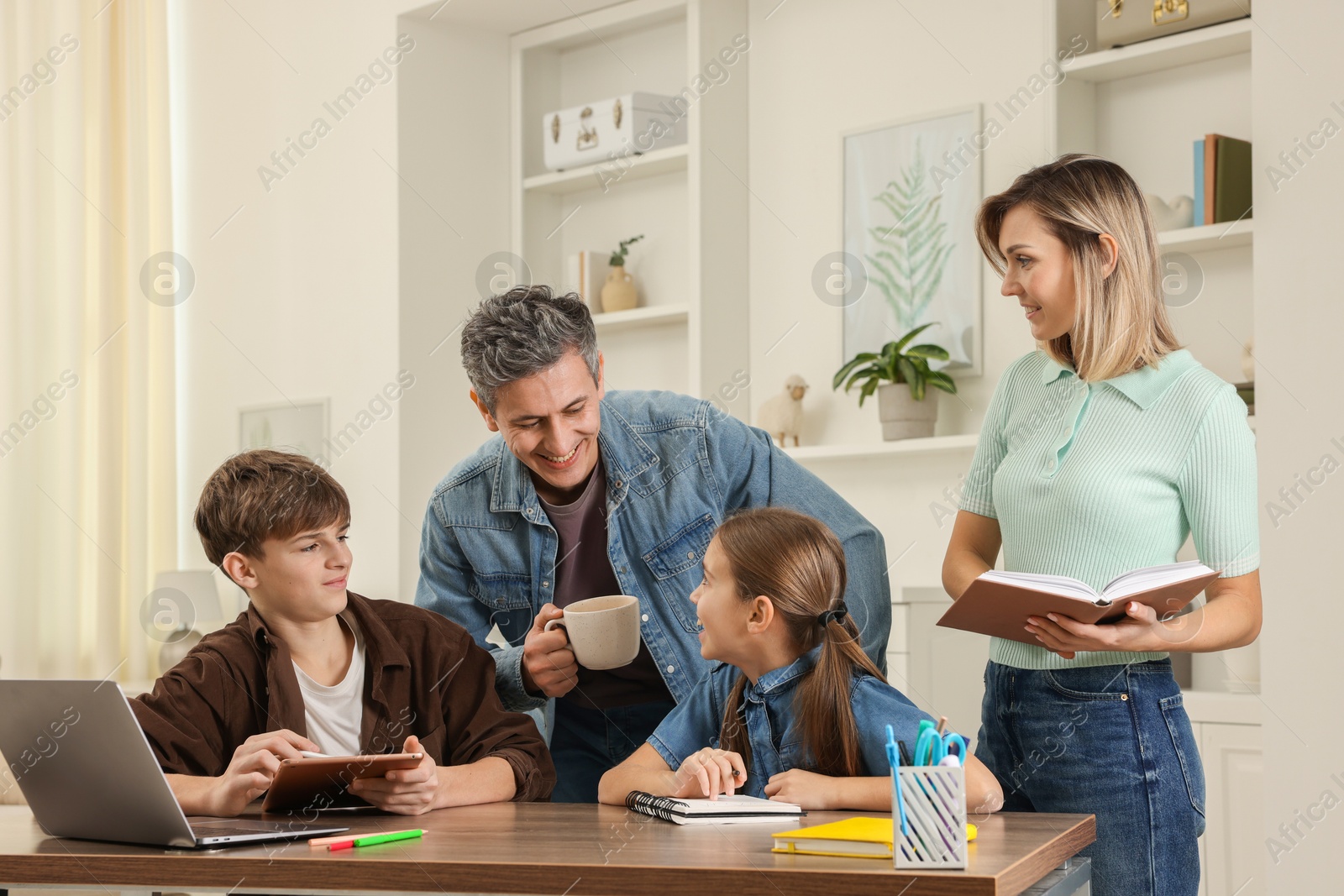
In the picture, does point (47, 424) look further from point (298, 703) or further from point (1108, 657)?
point (1108, 657)

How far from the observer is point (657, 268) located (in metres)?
4.48

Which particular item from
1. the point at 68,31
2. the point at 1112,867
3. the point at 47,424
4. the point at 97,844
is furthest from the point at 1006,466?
the point at 68,31

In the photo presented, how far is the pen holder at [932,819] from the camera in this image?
3.53 feet

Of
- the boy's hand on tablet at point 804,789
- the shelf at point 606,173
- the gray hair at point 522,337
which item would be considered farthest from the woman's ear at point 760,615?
the shelf at point 606,173

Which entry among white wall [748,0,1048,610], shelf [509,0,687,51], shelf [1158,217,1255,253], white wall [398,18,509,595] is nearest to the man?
shelf [1158,217,1255,253]

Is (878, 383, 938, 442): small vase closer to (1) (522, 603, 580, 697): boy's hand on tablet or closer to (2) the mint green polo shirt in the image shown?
(2) the mint green polo shirt

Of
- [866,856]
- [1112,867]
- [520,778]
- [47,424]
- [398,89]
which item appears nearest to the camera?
[866,856]

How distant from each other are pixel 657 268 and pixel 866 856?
11.4 ft

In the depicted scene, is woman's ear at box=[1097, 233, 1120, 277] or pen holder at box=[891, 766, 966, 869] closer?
pen holder at box=[891, 766, 966, 869]

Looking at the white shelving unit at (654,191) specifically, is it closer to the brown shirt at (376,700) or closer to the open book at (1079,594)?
the brown shirt at (376,700)

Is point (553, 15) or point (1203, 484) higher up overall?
point (553, 15)

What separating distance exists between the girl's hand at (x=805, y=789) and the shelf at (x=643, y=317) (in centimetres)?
279

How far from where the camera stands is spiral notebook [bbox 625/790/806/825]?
1383 mm

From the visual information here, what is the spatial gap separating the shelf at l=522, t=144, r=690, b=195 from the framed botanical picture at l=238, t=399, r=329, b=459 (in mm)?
1095
